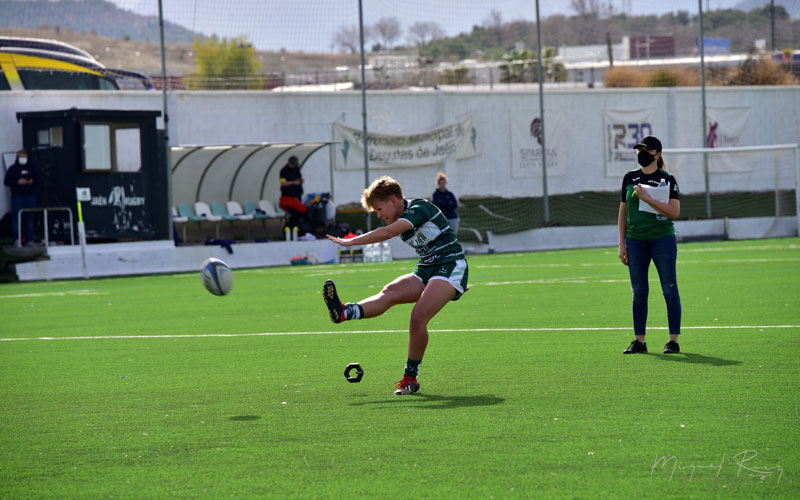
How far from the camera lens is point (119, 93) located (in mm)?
30094

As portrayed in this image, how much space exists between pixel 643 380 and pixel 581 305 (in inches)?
262

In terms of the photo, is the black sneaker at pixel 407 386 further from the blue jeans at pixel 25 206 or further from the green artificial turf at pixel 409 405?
the blue jeans at pixel 25 206

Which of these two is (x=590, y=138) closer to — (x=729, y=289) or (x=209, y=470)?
(x=729, y=289)

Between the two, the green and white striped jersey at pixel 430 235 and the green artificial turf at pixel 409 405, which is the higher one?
the green and white striped jersey at pixel 430 235

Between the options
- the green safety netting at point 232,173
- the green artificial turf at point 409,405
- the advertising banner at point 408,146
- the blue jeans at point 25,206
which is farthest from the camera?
the advertising banner at point 408,146

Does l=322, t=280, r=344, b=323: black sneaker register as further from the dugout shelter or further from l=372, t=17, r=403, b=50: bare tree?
l=372, t=17, r=403, b=50: bare tree

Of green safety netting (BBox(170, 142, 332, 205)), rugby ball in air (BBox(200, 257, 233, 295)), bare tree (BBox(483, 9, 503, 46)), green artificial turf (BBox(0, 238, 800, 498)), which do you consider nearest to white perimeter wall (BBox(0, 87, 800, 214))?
green safety netting (BBox(170, 142, 332, 205))

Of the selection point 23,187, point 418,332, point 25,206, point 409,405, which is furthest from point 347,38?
point 409,405

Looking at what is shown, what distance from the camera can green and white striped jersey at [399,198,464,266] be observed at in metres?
8.25

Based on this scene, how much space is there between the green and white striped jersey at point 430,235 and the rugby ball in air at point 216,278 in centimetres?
334

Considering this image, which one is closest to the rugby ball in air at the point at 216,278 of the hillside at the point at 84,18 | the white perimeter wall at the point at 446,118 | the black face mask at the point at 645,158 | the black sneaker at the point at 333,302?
the black sneaker at the point at 333,302

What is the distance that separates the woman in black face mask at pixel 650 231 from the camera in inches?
382

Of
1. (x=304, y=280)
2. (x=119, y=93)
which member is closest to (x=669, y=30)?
(x=119, y=93)

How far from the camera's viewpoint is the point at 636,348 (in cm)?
980
